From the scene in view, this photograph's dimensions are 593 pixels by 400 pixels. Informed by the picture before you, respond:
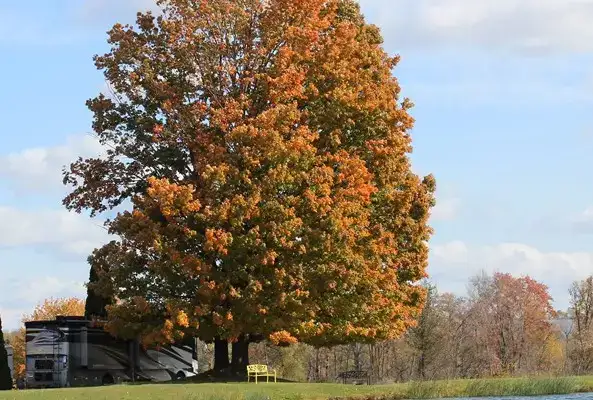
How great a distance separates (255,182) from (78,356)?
10.4 m

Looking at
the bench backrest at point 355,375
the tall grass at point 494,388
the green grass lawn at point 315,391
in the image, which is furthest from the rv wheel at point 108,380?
the tall grass at point 494,388

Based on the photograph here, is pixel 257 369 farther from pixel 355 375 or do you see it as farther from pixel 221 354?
pixel 355 375

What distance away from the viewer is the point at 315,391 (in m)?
34.4

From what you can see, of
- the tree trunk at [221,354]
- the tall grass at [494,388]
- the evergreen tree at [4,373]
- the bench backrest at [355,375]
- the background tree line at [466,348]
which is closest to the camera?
the tall grass at [494,388]

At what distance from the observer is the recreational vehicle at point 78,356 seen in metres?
40.0

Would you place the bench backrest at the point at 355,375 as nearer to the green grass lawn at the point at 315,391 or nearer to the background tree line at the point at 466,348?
the background tree line at the point at 466,348

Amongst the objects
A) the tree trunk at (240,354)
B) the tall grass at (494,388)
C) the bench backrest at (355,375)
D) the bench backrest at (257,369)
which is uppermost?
the tree trunk at (240,354)

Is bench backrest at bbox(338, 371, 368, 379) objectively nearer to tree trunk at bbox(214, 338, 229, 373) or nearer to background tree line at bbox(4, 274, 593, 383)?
background tree line at bbox(4, 274, 593, 383)

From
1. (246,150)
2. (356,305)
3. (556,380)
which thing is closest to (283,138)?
(246,150)

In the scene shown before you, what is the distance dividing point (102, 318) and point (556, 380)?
59.7 ft

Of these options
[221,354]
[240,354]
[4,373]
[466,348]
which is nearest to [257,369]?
[240,354]

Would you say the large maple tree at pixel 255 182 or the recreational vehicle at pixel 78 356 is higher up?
the large maple tree at pixel 255 182

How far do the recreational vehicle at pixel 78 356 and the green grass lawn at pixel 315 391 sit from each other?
607 cm

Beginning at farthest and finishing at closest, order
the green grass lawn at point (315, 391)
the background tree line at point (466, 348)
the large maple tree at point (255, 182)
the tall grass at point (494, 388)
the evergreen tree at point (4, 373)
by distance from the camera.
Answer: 1. the background tree line at point (466, 348)
2. the evergreen tree at point (4, 373)
3. the large maple tree at point (255, 182)
4. the tall grass at point (494, 388)
5. the green grass lawn at point (315, 391)
